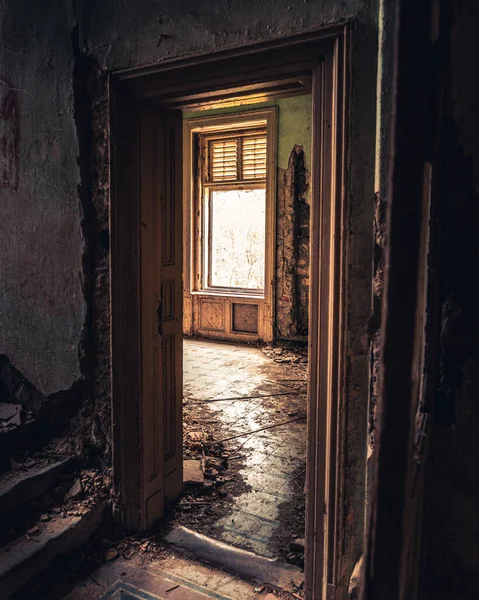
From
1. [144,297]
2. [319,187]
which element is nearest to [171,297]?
[144,297]

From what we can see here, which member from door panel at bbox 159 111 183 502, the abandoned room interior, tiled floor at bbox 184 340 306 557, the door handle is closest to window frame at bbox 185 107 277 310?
tiled floor at bbox 184 340 306 557

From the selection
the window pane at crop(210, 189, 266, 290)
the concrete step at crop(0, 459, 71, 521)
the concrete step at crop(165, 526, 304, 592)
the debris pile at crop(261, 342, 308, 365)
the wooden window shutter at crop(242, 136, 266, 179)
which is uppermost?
the wooden window shutter at crop(242, 136, 266, 179)

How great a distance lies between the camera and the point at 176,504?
110 inches

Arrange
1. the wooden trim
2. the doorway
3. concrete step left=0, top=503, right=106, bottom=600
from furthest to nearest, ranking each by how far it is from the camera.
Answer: the doorway, concrete step left=0, top=503, right=106, bottom=600, the wooden trim

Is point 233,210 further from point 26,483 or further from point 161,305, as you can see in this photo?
point 26,483

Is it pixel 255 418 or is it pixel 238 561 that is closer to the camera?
pixel 238 561

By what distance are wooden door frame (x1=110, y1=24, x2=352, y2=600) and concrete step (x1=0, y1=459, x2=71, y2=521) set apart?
1.39 metres

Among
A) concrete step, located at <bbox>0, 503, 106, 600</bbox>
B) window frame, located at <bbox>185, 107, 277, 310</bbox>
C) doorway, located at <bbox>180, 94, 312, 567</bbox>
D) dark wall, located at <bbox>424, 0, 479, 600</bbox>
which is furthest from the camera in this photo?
window frame, located at <bbox>185, 107, 277, 310</bbox>

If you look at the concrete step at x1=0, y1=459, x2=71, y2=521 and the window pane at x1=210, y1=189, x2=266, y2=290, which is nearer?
the concrete step at x1=0, y1=459, x2=71, y2=521

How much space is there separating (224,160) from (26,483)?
241 inches

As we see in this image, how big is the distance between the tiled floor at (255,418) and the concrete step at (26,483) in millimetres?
960

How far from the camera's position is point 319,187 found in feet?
5.98

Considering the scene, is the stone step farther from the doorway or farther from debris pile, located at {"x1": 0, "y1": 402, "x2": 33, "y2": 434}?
the doorway

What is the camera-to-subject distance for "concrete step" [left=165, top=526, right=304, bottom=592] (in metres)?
2.17
